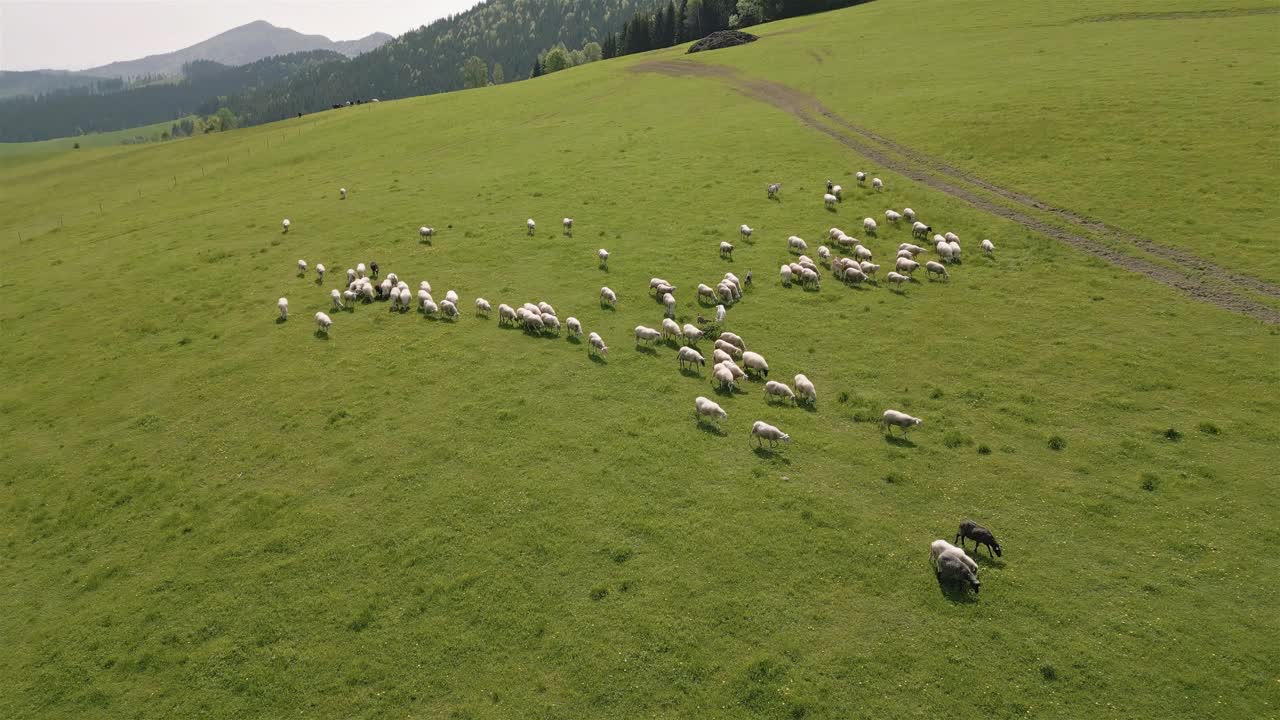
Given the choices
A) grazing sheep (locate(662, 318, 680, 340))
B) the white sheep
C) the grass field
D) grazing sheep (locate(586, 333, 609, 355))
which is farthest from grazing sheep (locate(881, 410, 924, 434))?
grazing sheep (locate(586, 333, 609, 355))

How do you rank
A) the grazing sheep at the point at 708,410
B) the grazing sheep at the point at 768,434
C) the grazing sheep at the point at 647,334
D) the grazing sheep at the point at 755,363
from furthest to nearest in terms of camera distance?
the grazing sheep at the point at 647,334 → the grazing sheep at the point at 755,363 → the grazing sheep at the point at 708,410 → the grazing sheep at the point at 768,434

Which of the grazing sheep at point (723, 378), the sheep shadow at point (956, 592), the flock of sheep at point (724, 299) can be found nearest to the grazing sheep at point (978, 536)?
the sheep shadow at point (956, 592)

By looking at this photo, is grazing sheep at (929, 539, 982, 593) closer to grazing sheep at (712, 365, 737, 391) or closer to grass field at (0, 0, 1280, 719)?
grass field at (0, 0, 1280, 719)

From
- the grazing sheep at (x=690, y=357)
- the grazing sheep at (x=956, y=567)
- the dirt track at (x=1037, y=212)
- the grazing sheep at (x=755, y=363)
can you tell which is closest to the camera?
the grazing sheep at (x=956, y=567)

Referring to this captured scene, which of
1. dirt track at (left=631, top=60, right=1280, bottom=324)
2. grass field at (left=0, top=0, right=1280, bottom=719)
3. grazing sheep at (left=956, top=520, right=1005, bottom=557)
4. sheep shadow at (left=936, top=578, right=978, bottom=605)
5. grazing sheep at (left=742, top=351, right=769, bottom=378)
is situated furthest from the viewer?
dirt track at (left=631, top=60, right=1280, bottom=324)

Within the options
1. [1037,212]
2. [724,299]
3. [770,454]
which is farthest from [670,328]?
[1037,212]

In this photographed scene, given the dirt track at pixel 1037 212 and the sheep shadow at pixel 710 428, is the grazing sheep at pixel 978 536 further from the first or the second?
the dirt track at pixel 1037 212

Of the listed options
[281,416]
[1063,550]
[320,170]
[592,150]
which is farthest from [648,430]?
[320,170]

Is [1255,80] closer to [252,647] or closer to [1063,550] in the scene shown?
[1063,550]
